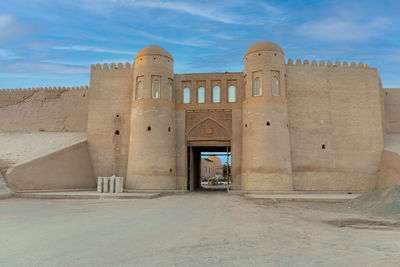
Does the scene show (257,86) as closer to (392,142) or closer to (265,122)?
(265,122)

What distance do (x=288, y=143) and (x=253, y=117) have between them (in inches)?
89.1

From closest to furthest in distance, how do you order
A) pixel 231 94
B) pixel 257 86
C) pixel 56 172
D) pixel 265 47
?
pixel 56 172, pixel 265 47, pixel 257 86, pixel 231 94

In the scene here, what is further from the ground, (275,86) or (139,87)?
(139,87)

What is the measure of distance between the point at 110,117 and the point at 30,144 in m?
4.71

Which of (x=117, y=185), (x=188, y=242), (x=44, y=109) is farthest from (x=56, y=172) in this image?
(x=188, y=242)

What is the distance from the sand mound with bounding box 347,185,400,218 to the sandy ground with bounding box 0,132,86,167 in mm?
14083

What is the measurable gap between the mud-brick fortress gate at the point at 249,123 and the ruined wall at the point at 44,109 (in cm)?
227

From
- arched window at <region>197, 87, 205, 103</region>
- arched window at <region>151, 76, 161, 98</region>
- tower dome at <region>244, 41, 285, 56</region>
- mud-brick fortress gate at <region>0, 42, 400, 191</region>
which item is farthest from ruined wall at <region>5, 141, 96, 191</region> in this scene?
tower dome at <region>244, 41, 285, 56</region>

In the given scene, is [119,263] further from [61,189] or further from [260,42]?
[260,42]

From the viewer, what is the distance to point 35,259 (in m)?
4.05

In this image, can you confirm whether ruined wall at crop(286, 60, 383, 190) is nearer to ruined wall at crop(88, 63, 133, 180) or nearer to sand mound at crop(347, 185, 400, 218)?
sand mound at crop(347, 185, 400, 218)

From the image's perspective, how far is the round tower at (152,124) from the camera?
57.0ft

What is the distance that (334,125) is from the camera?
1791 cm

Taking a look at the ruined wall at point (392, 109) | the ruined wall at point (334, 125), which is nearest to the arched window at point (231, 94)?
the ruined wall at point (334, 125)
